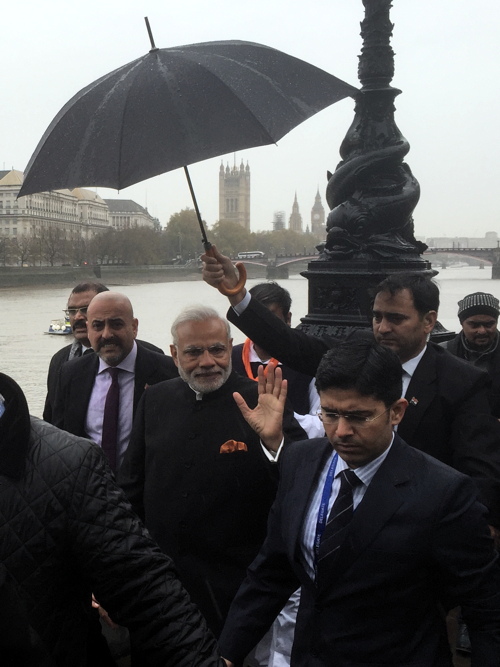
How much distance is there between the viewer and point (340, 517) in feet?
5.75

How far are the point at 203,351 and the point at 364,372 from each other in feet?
2.85

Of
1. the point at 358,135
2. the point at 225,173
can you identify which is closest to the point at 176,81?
the point at 358,135

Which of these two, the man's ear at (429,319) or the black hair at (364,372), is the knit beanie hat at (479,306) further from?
the black hair at (364,372)

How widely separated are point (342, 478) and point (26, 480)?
733 mm

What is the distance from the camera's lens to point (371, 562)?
1.70 meters

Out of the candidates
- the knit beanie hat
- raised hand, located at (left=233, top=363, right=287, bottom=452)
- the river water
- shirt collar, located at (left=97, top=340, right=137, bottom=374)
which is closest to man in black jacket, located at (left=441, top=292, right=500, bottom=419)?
the knit beanie hat

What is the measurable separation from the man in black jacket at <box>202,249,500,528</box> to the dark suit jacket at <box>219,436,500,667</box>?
20.6 inches

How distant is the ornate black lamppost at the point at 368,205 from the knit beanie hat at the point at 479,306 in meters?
0.37

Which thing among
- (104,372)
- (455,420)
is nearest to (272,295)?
(104,372)

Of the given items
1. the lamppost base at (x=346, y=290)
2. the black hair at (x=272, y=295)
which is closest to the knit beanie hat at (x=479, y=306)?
the lamppost base at (x=346, y=290)

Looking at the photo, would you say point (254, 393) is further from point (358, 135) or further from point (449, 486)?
point (358, 135)

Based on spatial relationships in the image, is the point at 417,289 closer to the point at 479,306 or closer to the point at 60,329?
the point at 479,306

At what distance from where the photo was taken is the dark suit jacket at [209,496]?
2457mm

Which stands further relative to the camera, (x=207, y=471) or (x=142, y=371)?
(x=142, y=371)
